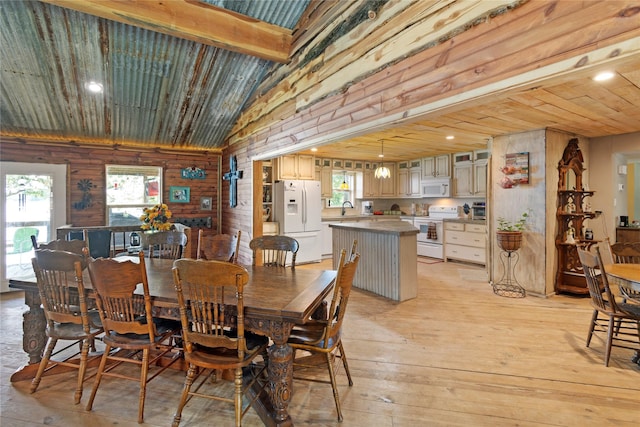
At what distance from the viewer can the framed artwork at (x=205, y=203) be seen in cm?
704

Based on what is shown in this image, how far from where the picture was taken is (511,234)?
4.39 m

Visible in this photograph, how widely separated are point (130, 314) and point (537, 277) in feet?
16.5

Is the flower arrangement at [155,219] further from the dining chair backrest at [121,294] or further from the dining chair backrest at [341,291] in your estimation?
the dining chair backrest at [341,291]

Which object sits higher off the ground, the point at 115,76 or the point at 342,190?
the point at 115,76

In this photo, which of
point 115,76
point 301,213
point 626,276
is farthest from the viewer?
point 301,213

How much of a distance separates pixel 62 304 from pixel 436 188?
22.9 feet

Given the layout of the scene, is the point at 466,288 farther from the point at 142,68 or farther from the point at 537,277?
the point at 142,68

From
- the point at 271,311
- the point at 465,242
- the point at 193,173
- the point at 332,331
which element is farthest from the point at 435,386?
the point at 193,173

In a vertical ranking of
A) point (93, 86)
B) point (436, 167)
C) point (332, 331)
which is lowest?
point (332, 331)

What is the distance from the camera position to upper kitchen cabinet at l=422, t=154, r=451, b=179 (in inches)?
281

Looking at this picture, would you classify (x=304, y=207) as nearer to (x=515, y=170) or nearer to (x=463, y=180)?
(x=463, y=180)

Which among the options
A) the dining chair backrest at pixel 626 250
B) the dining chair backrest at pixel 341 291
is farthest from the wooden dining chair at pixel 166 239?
the dining chair backrest at pixel 626 250

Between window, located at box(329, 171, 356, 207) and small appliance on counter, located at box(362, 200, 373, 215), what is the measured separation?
13.8 inches

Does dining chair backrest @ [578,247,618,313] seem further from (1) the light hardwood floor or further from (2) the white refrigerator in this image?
(2) the white refrigerator
